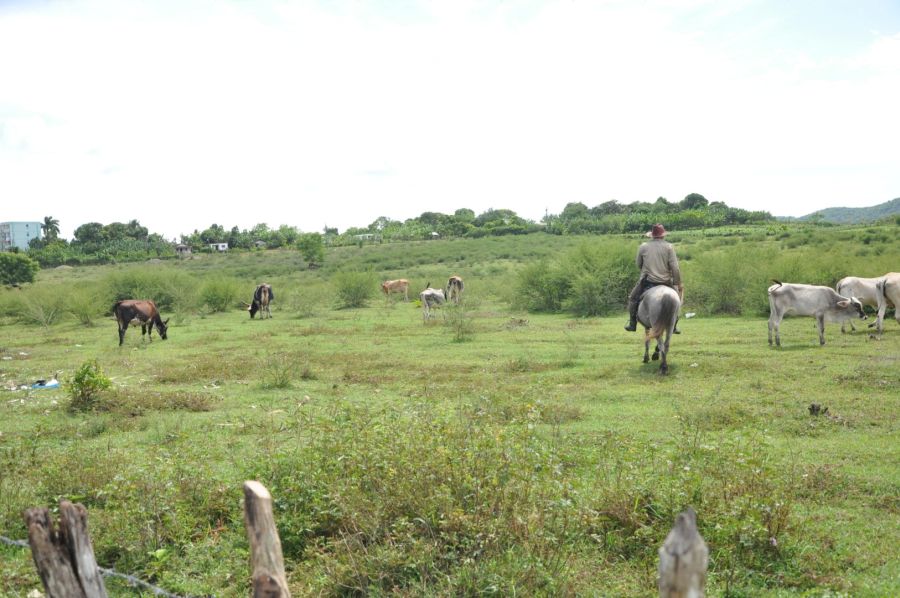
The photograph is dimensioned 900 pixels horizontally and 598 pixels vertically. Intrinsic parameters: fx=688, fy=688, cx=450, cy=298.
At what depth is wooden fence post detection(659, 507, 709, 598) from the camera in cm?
212

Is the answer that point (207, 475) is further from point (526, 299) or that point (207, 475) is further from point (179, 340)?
point (526, 299)

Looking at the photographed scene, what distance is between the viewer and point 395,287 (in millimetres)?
30844

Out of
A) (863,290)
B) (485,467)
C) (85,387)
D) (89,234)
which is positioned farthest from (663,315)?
(89,234)

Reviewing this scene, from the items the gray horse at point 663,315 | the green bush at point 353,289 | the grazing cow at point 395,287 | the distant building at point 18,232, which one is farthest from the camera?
the distant building at point 18,232

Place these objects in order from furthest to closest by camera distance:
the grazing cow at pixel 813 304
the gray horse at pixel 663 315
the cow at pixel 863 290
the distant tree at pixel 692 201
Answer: the distant tree at pixel 692 201 → the cow at pixel 863 290 → the grazing cow at pixel 813 304 → the gray horse at pixel 663 315

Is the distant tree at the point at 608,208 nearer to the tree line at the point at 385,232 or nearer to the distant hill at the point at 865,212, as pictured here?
the tree line at the point at 385,232

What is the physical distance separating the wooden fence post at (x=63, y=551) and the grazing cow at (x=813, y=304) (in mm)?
13424

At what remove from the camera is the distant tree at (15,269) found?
146 ft

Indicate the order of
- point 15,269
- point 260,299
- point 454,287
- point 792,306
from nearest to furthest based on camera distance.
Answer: point 792,306, point 260,299, point 454,287, point 15,269

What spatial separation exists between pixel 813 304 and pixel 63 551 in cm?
1421

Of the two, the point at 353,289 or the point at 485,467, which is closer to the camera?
the point at 485,467

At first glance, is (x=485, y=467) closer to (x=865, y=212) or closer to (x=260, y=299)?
(x=260, y=299)

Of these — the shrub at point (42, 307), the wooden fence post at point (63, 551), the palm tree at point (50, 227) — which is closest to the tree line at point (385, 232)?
the palm tree at point (50, 227)

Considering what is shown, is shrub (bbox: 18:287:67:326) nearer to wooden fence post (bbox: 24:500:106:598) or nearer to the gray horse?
the gray horse
